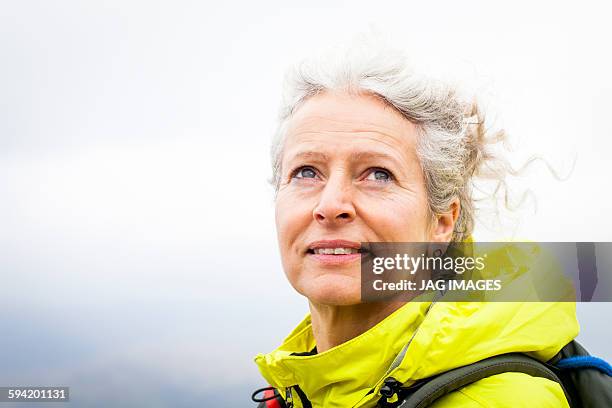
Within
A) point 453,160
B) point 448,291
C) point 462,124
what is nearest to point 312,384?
point 448,291

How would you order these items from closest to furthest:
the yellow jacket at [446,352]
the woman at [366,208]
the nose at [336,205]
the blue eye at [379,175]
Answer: the yellow jacket at [446,352], the woman at [366,208], the nose at [336,205], the blue eye at [379,175]

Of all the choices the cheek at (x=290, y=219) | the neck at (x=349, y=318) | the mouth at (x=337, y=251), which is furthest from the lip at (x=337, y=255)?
the neck at (x=349, y=318)

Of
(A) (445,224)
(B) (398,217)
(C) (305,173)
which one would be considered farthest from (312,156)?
(A) (445,224)

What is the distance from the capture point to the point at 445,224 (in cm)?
299

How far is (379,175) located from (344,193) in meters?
0.19

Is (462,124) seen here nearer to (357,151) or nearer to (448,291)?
(357,151)

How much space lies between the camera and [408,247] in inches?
107

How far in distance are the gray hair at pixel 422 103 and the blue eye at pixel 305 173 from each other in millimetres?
296

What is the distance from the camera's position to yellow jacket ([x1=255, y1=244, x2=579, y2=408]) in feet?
6.97

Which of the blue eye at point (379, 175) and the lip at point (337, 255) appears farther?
the blue eye at point (379, 175)

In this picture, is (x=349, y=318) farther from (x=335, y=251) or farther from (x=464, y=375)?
(x=464, y=375)

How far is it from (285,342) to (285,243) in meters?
0.71

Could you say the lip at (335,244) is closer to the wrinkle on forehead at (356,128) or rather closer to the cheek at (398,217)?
the cheek at (398,217)

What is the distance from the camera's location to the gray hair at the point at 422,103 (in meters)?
2.81
